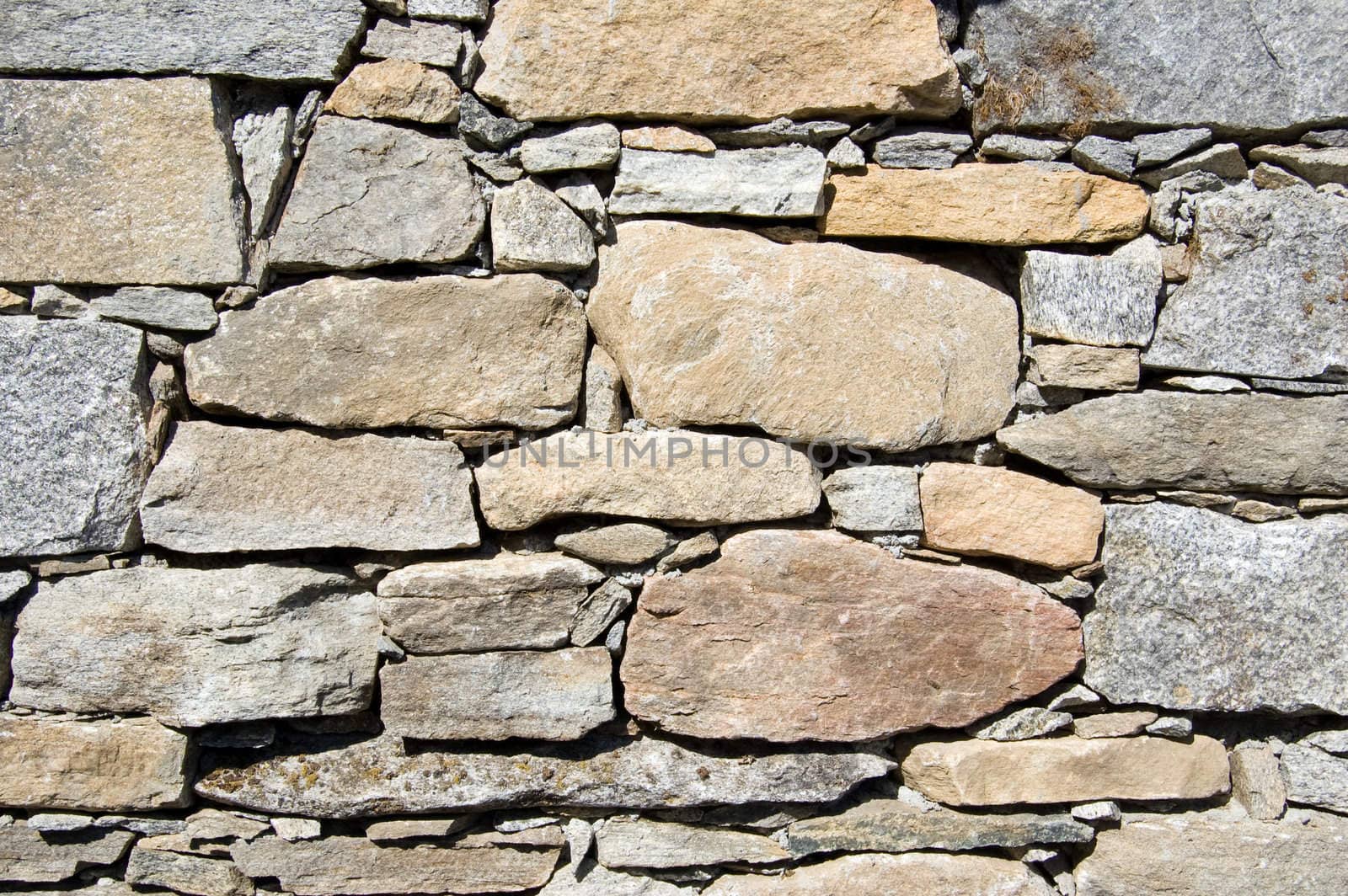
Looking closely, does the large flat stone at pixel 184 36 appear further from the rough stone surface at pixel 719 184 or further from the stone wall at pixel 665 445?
the rough stone surface at pixel 719 184

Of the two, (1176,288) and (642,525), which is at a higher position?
(1176,288)

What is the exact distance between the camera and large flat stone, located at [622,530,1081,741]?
196 cm

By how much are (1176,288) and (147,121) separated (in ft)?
7.39

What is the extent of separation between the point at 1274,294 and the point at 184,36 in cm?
241

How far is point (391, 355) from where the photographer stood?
6.23 ft

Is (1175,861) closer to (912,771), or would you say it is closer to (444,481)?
(912,771)

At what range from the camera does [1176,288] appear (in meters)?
2.00

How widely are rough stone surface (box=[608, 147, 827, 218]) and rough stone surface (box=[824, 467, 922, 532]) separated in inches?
23.2

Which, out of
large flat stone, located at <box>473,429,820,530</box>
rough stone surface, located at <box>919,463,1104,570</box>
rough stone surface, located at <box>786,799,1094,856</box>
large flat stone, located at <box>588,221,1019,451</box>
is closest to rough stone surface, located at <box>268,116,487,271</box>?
large flat stone, located at <box>588,221,1019,451</box>

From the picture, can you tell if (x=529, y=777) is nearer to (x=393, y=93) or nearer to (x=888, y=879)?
(x=888, y=879)

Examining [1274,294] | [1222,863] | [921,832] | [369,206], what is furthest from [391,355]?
[1222,863]

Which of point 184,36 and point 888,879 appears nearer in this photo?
point 184,36

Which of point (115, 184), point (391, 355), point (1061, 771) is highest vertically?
point (115, 184)

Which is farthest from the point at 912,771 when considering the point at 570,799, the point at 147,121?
the point at 147,121
